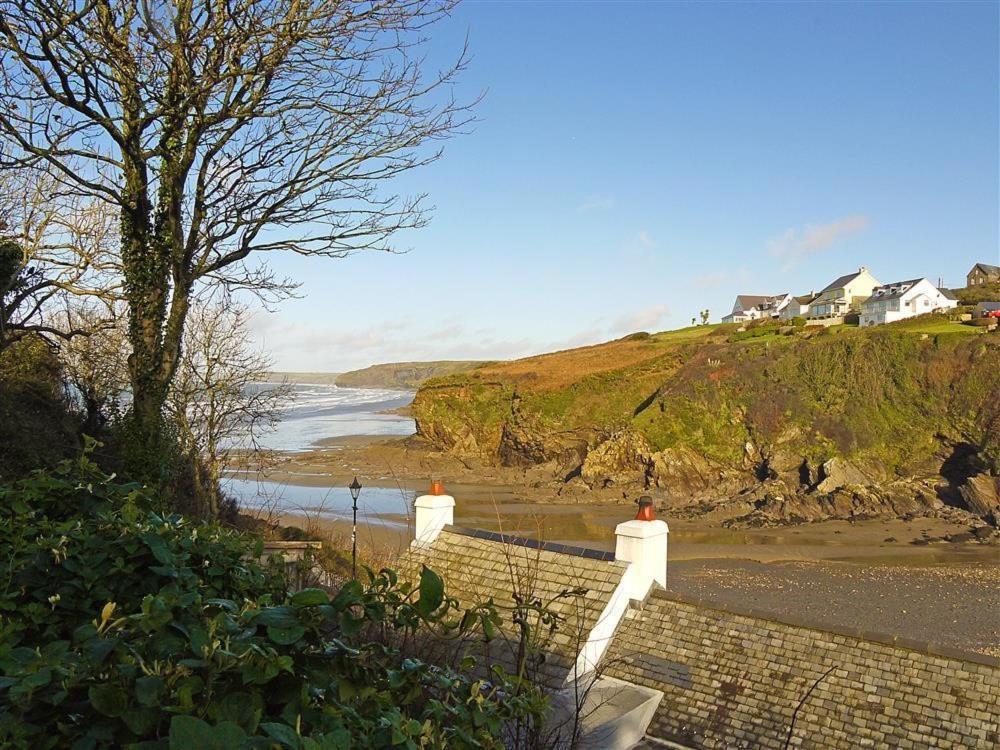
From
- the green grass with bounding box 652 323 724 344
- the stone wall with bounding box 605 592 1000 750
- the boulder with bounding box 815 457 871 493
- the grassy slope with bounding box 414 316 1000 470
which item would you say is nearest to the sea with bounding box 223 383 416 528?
the stone wall with bounding box 605 592 1000 750

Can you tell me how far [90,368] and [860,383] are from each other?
44049 millimetres

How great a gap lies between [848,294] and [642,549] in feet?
280

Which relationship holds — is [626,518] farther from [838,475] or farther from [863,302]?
[863,302]

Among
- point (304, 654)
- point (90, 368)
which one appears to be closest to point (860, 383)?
point (90, 368)

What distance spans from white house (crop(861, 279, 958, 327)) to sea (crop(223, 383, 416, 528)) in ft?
157

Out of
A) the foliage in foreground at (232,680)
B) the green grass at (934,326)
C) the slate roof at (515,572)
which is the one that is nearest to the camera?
the foliage in foreground at (232,680)

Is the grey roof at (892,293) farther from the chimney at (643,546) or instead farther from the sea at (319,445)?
the chimney at (643,546)

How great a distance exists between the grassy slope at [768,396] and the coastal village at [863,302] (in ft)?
44.5

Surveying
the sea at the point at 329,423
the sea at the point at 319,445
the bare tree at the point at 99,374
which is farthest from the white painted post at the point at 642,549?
the sea at the point at 329,423

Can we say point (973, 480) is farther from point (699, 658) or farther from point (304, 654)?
point (304, 654)

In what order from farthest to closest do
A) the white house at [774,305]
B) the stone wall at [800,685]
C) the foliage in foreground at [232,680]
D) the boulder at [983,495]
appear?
the white house at [774,305] < the boulder at [983,495] < the stone wall at [800,685] < the foliage in foreground at [232,680]

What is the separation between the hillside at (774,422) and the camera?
39.4 m

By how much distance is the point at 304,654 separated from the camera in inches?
80.7

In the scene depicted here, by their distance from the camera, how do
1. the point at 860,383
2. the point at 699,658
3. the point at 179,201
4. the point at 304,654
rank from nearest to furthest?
1. the point at 304,654
2. the point at 699,658
3. the point at 179,201
4. the point at 860,383
